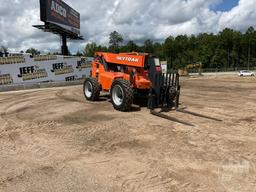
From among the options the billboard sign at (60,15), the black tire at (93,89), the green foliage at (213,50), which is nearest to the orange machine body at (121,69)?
the black tire at (93,89)

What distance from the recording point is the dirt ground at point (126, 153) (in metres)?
5.12

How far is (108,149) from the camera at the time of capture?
22.6 feet

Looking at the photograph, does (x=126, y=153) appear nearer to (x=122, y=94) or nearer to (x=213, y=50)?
(x=122, y=94)

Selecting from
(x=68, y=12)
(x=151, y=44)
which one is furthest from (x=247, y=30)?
(x=68, y=12)

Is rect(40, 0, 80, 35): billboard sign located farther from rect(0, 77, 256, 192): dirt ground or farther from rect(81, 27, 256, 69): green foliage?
rect(81, 27, 256, 69): green foliage

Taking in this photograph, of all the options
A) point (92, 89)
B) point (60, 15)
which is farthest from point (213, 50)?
point (92, 89)

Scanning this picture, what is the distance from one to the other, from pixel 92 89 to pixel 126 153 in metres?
7.14

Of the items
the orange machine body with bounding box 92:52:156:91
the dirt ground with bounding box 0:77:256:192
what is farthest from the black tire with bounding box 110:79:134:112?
the orange machine body with bounding box 92:52:156:91

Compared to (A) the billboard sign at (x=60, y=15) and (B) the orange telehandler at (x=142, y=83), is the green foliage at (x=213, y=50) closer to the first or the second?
(A) the billboard sign at (x=60, y=15)

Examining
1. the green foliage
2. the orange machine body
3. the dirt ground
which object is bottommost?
the dirt ground

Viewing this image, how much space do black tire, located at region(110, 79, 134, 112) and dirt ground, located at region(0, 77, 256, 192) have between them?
14.2 inches

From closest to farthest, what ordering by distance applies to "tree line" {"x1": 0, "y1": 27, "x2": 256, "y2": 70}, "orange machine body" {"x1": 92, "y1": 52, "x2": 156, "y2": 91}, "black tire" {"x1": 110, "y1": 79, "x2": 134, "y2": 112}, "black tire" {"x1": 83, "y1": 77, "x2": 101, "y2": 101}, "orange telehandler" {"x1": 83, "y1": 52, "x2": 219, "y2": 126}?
"black tire" {"x1": 110, "y1": 79, "x2": 134, "y2": 112}
"orange telehandler" {"x1": 83, "y1": 52, "x2": 219, "y2": 126}
"orange machine body" {"x1": 92, "y1": 52, "x2": 156, "y2": 91}
"black tire" {"x1": 83, "y1": 77, "x2": 101, "y2": 101}
"tree line" {"x1": 0, "y1": 27, "x2": 256, "y2": 70}

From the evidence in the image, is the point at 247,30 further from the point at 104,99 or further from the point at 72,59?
the point at 104,99

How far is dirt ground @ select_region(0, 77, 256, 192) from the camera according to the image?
5121 mm
